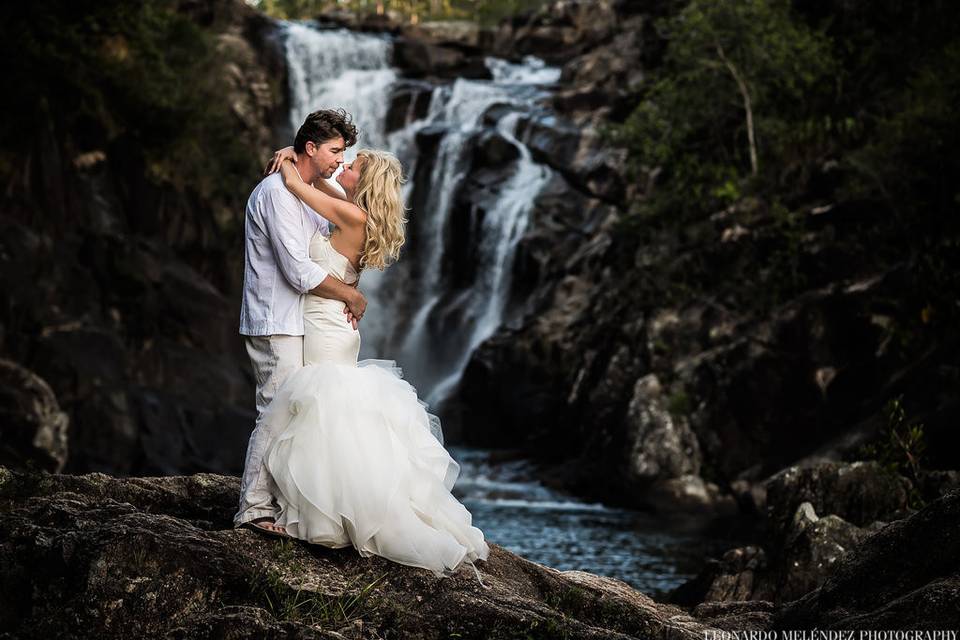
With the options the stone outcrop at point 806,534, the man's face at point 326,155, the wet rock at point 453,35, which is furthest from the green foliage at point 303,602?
the wet rock at point 453,35

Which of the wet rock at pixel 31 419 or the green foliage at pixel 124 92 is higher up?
the green foliage at pixel 124 92

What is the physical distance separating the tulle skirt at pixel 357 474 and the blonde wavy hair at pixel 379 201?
0.70 m

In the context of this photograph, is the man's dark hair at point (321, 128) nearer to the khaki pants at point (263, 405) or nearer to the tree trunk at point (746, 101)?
the khaki pants at point (263, 405)

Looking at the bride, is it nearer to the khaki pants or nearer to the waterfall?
the khaki pants

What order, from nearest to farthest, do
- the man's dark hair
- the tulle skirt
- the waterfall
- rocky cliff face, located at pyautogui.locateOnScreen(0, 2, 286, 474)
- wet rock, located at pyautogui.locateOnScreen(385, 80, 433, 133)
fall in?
the tulle skirt
the man's dark hair
rocky cliff face, located at pyautogui.locateOnScreen(0, 2, 286, 474)
the waterfall
wet rock, located at pyautogui.locateOnScreen(385, 80, 433, 133)

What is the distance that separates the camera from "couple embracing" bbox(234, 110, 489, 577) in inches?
206

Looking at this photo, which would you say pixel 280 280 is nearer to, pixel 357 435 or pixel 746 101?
pixel 357 435

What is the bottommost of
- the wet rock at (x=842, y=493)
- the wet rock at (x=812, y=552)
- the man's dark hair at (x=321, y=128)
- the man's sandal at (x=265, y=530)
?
the wet rock at (x=842, y=493)

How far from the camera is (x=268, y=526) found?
209 inches

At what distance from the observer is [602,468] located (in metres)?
20.2

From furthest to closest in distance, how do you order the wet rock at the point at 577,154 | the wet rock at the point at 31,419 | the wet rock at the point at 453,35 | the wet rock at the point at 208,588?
the wet rock at the point at 453,35, the wet rock at the point at 577,154, the wet rock at the point at 31,419, the wet rock at the point at 208,588

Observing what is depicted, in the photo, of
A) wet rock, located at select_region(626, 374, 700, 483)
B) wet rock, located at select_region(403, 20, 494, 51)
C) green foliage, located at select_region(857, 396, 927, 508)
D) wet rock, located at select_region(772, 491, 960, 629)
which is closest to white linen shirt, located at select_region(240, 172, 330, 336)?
wet rock, located at select_region(772, 491, 960, 629)

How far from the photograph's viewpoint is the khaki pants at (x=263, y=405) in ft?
17.6

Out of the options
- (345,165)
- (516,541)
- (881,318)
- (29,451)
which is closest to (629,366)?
(881,318)
